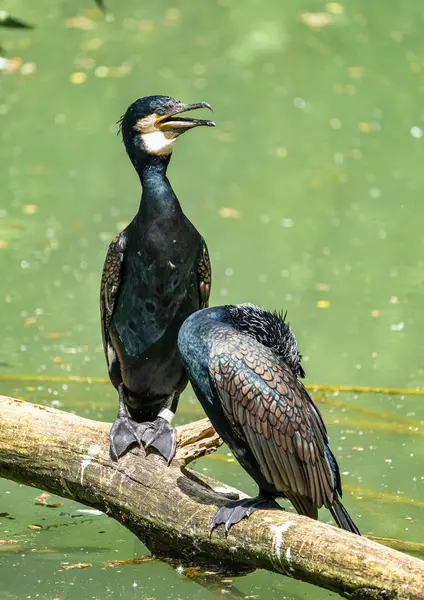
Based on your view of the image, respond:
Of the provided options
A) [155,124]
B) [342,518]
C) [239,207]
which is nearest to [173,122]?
[155,124]

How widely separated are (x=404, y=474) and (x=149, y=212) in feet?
5.59

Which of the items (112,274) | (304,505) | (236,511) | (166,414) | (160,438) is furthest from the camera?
(166,414)

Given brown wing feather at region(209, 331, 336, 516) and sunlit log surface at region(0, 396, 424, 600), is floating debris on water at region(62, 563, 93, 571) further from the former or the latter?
brown wing feather at region(209, 331, 336, 516)

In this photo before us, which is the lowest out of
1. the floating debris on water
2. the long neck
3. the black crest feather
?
the floating debris on water

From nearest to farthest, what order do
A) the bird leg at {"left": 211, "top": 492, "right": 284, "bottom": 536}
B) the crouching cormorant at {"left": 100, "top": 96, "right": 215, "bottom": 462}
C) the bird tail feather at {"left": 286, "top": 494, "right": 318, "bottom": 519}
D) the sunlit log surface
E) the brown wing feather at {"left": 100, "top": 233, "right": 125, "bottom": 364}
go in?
the sunlit log surface < the bird leg at {"left": 211, "top": 492, "right": 284, "bottom": 536} < the bird tail feather at {"left": 286, "top": 494, "right": 318, "bottom": 519} < the crouching cormorant at {"left": 100, "top": 96, "right": 215, "bottom": 462} < the brown wing feather at {"left": 100, "top": 233, "right": 125, "bottom": 364}

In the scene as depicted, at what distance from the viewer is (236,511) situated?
3.67m

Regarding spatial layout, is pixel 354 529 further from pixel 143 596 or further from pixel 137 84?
pixel 137 84

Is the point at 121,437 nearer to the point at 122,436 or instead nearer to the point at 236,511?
the point at 122,436

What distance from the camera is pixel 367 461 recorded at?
5.31 metres

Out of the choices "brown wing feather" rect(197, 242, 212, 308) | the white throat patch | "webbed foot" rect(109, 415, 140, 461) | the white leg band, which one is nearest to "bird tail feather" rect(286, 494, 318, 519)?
"webbed foot" rect(109, 415, 140, 461)

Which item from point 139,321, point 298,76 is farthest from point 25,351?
point 298,76

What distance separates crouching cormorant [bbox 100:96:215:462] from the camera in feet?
14.6

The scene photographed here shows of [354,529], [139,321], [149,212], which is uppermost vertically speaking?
[149,212]

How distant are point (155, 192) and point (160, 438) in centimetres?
95
